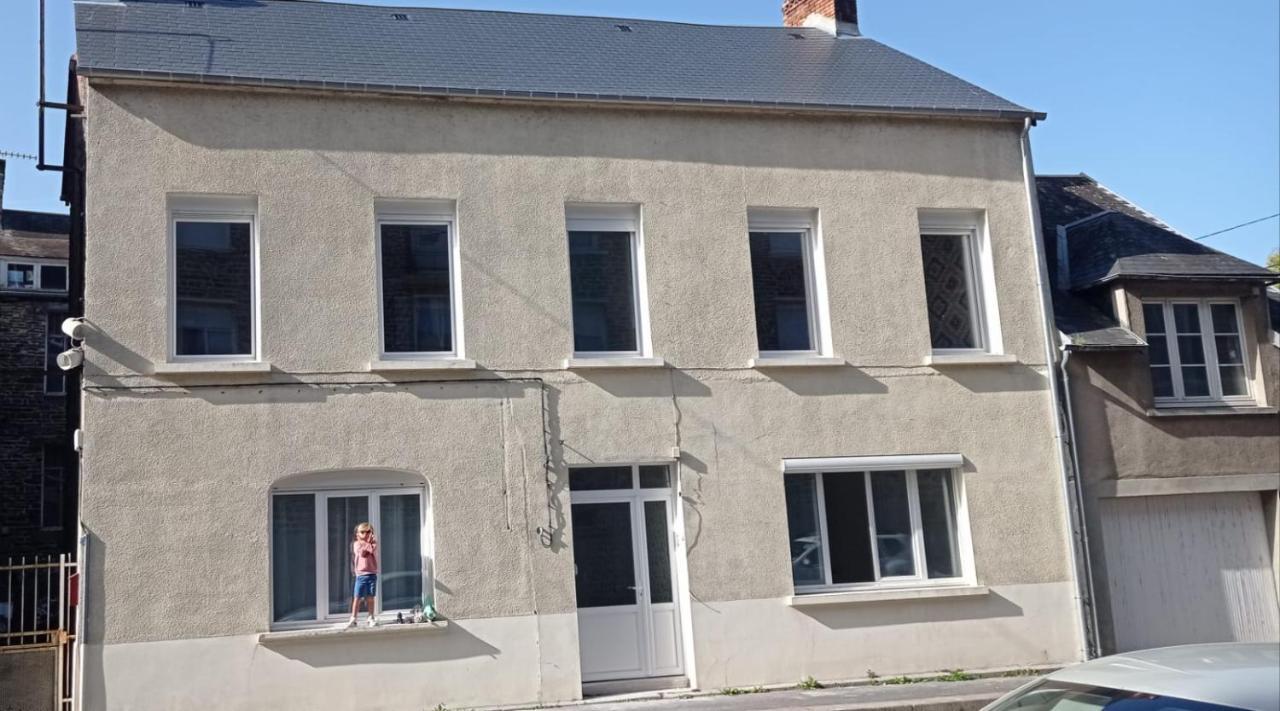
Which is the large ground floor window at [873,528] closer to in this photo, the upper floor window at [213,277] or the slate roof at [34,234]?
the upper floor window at [213,277]

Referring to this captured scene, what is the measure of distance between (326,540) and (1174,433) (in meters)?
9.98

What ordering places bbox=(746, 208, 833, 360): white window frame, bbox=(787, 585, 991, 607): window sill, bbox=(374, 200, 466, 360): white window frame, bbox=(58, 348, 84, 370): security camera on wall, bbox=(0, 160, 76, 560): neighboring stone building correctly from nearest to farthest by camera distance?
1. bbox=(58, 348, 84, 370): security camera on wall
2. bbox=(374, 200, 466, 360): white window frame
3. bbox=(787, 585, 991, 607): window sill
4. bbox=(746, 208, 833, 360): white window frame
5. bbox=(0, 160, 76, 560): neighboring stone building

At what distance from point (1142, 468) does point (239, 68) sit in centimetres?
1122

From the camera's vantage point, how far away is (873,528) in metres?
14.0

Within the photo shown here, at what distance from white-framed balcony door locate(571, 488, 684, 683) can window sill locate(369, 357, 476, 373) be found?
6.16 ft

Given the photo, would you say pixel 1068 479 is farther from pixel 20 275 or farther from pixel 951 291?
pixel 20 275

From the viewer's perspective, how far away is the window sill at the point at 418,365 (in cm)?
1250

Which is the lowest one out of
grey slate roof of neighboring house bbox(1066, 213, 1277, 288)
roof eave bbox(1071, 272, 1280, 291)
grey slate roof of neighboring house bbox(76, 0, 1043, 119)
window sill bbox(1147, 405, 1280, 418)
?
window sill bbox(1147, 405, 1280, 418)

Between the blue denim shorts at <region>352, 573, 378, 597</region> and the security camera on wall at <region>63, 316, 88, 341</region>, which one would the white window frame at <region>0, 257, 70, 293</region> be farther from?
the blue denim shorts at <region>352, 573, 378, 597</region>

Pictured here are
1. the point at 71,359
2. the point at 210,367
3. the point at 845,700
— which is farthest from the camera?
the point at 845,700

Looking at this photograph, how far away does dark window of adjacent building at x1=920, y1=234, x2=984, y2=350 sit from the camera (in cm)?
1472

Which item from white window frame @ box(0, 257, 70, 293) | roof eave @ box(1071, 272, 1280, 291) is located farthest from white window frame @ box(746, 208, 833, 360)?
white window frame @ box(0, 257, 70, 293)

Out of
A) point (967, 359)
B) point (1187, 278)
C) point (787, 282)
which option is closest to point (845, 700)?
point (967, 359)

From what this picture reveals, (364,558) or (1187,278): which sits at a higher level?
(1187,278)
